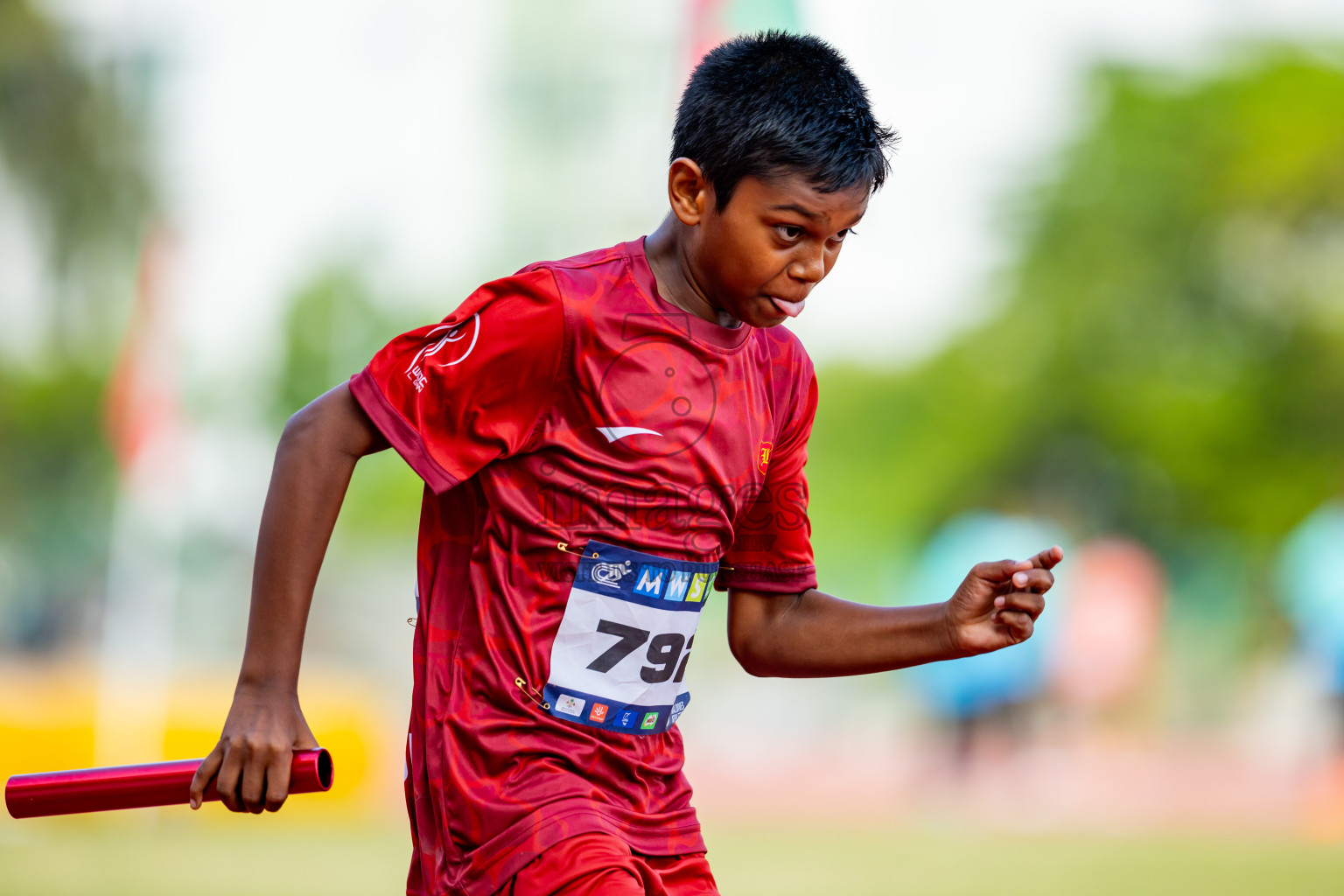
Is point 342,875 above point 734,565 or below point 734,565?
below

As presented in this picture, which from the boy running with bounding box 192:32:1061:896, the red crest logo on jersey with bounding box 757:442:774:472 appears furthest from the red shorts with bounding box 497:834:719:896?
the red crest logo on jersey with bounding box 757:442:774:472

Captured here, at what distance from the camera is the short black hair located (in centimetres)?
247

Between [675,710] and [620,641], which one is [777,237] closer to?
[620,641]

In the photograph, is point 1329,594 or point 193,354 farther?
point 193,354

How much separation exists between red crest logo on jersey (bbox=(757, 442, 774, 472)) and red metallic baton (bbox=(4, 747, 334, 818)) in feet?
3.02

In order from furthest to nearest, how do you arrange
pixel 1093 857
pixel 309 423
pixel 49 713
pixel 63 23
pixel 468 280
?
pixel 468 280
pixel 63 23
pixel 49 713
pixel 1093 857
pixel 309 423

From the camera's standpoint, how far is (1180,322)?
104 feet

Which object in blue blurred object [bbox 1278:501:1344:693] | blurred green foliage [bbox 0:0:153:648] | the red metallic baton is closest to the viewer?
the red metallic baton

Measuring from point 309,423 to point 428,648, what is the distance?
1.42ft

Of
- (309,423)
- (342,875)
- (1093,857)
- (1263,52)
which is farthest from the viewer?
(1263,52)

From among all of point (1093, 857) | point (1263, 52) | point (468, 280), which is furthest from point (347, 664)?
point (1263, 52)

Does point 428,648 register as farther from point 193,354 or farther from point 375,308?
point 375,308

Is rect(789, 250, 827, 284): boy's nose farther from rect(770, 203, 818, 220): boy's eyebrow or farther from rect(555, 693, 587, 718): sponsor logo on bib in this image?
rect(555, 693, 587, 718): sponsor logo on bib

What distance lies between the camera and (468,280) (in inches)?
1464
